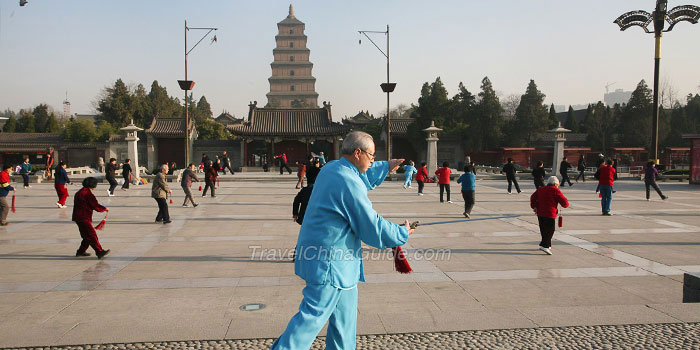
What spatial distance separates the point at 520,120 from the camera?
3872 centimetres

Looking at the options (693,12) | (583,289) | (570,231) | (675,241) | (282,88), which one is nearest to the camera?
(583,289)

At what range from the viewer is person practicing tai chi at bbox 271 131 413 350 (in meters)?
2.62

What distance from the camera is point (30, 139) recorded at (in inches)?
1485

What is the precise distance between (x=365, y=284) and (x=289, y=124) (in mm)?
33982

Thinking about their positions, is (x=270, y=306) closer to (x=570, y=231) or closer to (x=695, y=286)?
(x=695, y=286)

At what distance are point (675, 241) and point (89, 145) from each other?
39.9 meters

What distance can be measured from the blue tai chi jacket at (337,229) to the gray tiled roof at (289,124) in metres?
34.4

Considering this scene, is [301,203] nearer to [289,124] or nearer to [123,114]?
[289,124]

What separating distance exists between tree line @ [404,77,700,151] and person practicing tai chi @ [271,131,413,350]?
35943 mm

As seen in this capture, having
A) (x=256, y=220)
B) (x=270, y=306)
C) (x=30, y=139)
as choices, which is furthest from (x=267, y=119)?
(x=270, y=306)

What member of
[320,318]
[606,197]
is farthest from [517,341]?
[606,197]

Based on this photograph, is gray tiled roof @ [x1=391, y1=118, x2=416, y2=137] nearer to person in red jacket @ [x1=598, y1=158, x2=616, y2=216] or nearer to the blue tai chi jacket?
person in red jacket @ [x1=598, y1=158, x2=616, y2=216]

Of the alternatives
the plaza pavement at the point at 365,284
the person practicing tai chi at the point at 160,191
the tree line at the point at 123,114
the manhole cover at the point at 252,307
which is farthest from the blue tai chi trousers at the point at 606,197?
the tree line at the point at 123,114

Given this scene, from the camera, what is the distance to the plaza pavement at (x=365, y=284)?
393 centimetres
